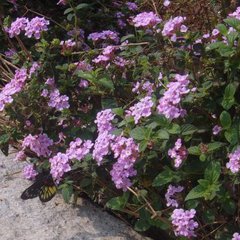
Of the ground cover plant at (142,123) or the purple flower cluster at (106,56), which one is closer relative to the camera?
the ground cover plant at (142,123)

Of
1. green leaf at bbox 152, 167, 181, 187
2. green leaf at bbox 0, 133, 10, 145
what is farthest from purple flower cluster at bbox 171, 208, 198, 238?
green leaf at bbox 0, 133, 10, 145

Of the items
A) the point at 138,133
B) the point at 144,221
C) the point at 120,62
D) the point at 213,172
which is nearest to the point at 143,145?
the point at 138,133

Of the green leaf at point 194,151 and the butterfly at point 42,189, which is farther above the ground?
the green leaf at point 194,151

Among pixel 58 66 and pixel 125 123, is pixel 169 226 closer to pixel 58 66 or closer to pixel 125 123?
pixel 125 123

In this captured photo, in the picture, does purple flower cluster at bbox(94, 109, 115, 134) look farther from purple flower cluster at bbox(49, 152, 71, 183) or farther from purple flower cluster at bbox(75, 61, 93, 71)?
purple flower cluster at bbox(75, 61, 93, 71)

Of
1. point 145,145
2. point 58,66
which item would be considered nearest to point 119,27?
point 58,66

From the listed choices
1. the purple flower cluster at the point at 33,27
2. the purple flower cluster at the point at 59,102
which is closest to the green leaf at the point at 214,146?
the purple flower cluster at the point at 59,102

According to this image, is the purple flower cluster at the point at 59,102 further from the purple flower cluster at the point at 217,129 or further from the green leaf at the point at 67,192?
the purple flower cluster at the point at 217,129
